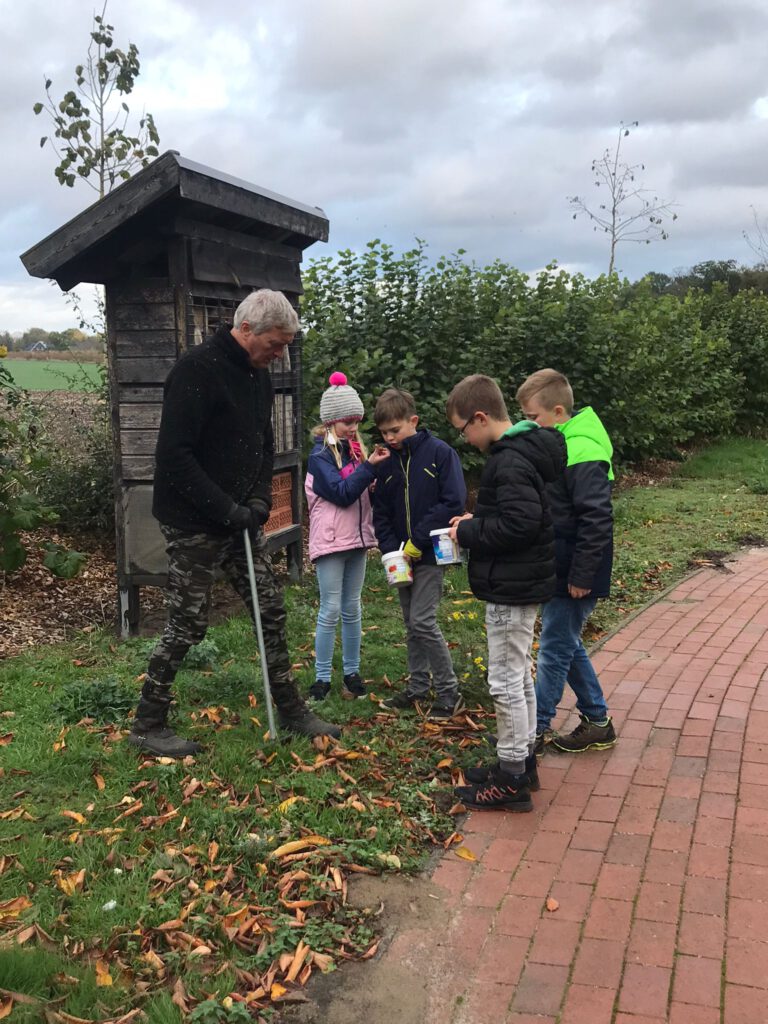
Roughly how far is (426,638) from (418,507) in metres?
0.66

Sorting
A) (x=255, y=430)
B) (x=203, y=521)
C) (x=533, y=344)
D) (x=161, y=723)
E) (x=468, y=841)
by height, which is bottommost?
(x=468, y=841)

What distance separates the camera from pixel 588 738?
4.23 meters

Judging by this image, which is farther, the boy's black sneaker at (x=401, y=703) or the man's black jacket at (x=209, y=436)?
the boy's black sneaker at (x=401, y=703)

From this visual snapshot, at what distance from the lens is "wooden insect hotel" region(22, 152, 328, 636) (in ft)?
17.3

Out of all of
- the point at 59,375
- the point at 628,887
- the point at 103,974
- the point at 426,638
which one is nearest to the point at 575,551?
the point at 426,638

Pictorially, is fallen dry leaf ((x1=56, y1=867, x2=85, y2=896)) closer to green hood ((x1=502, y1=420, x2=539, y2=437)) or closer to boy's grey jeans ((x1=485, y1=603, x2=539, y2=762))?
boy's grey jeans ((x1=485, y1=603, x2=539, y2=762))

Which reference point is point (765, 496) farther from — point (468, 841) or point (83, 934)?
point (83, 934)

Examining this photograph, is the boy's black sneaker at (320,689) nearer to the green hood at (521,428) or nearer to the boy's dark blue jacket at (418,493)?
the boy's dark blue jacket at (418,493)

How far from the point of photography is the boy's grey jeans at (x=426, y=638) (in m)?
4.45

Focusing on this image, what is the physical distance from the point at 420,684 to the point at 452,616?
1.61 meters

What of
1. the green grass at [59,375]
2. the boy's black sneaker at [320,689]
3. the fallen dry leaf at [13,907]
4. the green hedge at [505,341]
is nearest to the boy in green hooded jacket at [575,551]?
the boy's black sneaker at [320,689]

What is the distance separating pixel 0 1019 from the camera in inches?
95.2

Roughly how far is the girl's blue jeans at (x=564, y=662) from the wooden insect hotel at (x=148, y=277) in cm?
228

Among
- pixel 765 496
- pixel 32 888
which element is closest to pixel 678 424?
pixel 765 496
